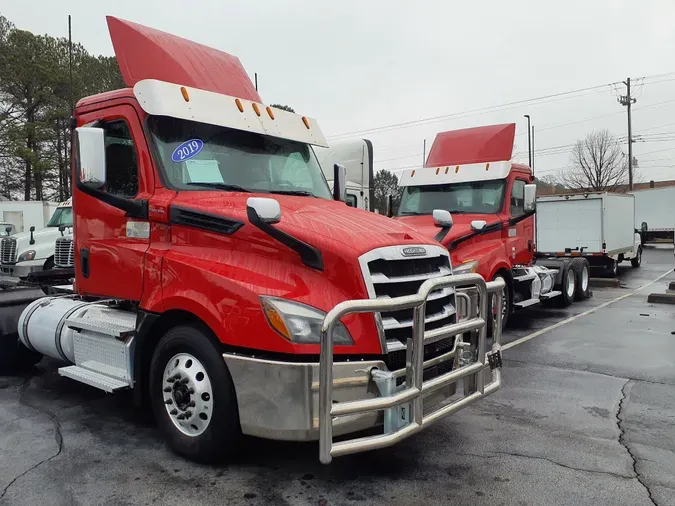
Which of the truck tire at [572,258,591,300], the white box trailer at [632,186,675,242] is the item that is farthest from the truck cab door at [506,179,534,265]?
the white box trailer at [632,186,675,242]

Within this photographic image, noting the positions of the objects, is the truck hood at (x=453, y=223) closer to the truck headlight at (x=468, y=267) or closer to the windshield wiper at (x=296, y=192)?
the truck headlight at (x=468, y=267)

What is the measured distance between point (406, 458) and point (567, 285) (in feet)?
31.5

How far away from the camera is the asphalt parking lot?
3.61 metres

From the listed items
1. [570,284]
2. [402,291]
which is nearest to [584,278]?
[570,284]

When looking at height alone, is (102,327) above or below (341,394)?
above

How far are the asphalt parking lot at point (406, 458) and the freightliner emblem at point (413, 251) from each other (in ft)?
4.90

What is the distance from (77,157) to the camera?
16.0ft

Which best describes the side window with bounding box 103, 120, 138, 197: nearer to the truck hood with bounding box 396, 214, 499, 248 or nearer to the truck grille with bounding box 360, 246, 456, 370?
the truck grille with bounding box 360, 246, 456, 370

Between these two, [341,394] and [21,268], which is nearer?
[341,394]

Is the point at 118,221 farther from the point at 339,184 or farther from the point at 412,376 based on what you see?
the point at 412,376

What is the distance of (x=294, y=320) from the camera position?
3.45 metres

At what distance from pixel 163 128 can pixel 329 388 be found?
2.60m

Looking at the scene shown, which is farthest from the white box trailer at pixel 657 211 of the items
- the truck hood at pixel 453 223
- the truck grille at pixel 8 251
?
the truck grille at pixel 8 251

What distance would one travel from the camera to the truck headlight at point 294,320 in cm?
342
